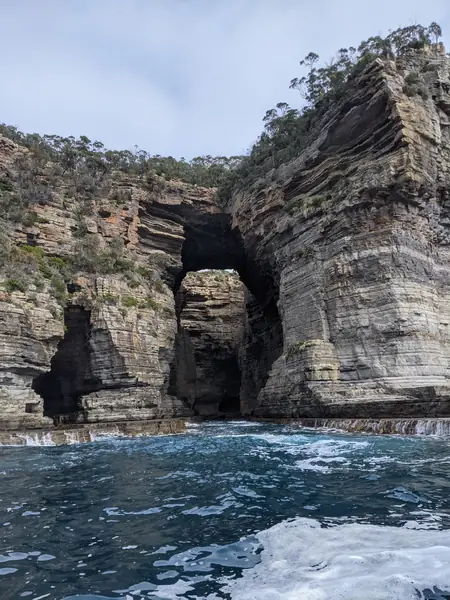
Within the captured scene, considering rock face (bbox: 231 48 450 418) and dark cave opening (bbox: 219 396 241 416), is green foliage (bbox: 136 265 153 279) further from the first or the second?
dark cave opening (bbox: 219 396 241 416)

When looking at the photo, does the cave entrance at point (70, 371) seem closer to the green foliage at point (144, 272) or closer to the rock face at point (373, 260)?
the green foliage at point (144, 272)

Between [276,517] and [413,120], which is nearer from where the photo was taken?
[276,517]

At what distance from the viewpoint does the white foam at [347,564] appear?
4289 mm

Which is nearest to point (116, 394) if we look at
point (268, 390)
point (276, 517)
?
point (268, 390)

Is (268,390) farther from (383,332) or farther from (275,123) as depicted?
(275,123)

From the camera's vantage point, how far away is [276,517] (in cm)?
681

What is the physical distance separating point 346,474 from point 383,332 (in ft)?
50.0

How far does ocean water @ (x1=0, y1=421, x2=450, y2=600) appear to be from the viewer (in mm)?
4531

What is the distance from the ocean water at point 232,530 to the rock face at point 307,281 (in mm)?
12257

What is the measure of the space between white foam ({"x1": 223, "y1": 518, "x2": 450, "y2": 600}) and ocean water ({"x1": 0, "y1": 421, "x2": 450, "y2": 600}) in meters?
0.02

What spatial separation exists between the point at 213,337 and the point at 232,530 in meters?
42.5

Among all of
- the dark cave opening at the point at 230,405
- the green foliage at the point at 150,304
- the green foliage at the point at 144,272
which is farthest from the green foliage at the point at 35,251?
the dark cave opening at the point at 230,405

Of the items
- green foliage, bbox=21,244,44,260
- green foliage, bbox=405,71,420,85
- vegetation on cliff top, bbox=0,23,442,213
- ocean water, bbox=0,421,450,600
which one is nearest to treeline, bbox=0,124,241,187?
vegetation on cliff top, bbox=0,23,442,213

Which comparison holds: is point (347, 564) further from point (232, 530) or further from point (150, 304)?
point (150, 304)
